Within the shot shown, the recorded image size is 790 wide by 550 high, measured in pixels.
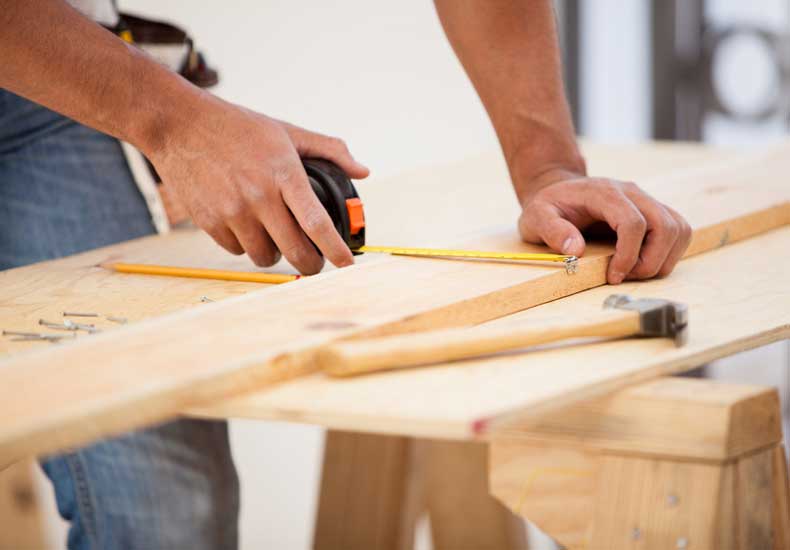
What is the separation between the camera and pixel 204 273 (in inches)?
50.7

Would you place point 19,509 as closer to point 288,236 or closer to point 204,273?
point 204,273

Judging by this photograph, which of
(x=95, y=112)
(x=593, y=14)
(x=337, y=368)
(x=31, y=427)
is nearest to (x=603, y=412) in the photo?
(x=337, y=368)

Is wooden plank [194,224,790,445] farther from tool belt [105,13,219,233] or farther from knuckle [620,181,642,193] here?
tool belt [105,13,219,233]

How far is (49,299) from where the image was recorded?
1219 millimetres

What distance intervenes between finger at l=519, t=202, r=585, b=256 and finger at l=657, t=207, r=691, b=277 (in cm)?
10

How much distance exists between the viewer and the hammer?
0.87m

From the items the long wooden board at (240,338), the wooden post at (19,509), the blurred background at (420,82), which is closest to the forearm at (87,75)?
the long wooden board at (240,338)

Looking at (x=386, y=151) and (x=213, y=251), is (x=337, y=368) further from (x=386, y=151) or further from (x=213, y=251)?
(x=386, y=151)

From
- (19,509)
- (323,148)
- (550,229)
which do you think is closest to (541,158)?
(550,229)

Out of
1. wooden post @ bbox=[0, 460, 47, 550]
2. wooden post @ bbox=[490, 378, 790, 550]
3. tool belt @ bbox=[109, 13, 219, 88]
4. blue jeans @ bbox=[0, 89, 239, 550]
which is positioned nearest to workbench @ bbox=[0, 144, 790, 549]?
wooden post @ bbox=[490, 378, 790, 550]

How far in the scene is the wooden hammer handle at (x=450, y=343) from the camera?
86cm

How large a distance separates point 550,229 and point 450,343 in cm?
38

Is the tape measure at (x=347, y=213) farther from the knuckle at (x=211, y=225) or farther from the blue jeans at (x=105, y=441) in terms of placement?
the blue jeans at (x=105, y=441)

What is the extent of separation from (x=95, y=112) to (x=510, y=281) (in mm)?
507
